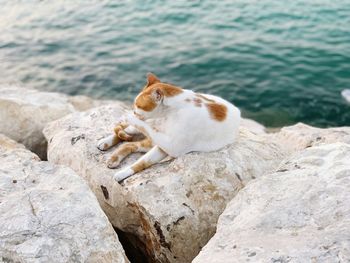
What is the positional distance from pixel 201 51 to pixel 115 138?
7.56 meters

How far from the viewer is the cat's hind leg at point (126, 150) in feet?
16.4

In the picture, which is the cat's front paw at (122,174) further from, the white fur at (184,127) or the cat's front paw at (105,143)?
the cat's front paw at (105,143)

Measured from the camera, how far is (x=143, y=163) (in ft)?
15.6

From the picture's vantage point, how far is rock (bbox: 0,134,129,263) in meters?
3.37

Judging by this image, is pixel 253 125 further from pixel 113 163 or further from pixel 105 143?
pixel 113 163

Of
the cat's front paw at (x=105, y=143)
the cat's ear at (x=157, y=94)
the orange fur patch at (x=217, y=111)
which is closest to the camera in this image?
the cat's ear at (x=157, y=94)

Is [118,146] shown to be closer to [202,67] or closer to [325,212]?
[325,212]

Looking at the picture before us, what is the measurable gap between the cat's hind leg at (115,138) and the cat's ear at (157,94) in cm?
96

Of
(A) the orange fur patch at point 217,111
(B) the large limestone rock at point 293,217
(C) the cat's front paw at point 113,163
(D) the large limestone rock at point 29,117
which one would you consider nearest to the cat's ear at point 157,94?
(A) the orange fur patch at point 217,111

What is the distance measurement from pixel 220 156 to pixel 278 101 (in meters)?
6.04

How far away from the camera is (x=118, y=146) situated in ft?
17.6

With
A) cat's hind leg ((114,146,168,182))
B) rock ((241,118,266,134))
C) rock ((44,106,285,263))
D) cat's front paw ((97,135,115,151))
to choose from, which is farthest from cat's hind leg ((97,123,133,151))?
rock ((241,118,266,134))

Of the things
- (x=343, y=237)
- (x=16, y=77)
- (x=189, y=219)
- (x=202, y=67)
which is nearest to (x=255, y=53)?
(x=202, y=67)

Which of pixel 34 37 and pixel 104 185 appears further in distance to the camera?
pixel 34 37
